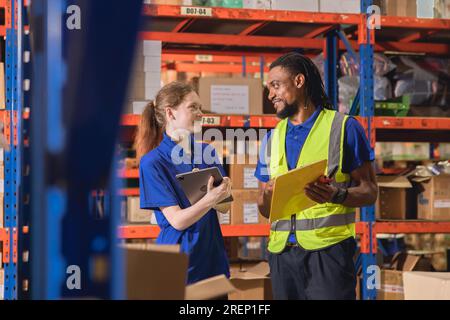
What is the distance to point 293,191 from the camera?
9.38 feet

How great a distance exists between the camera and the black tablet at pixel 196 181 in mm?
3010

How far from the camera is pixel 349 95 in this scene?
5328mm

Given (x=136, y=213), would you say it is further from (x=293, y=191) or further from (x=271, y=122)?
(x=293, y=191)

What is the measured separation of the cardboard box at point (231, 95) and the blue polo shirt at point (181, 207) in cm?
176

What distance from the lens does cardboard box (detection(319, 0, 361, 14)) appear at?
507 centimetres

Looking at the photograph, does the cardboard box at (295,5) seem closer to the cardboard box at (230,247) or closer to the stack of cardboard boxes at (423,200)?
the stack of cardboard boxes at (423,200)

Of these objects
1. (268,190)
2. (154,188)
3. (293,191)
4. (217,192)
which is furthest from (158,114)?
(293,191)

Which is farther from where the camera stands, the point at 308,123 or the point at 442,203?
the point at 442,203

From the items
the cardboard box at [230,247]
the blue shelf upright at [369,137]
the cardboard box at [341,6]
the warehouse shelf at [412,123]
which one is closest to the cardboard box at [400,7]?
the cardboard box at [341,6]

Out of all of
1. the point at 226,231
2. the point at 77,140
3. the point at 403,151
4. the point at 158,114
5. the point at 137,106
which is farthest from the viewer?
the point at 403,151

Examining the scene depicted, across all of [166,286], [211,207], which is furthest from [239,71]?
[166,286]

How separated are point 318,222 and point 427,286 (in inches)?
22.6

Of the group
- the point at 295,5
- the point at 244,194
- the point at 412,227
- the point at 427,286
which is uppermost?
the point at 295,5

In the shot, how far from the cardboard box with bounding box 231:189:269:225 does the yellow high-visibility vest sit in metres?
1.87
